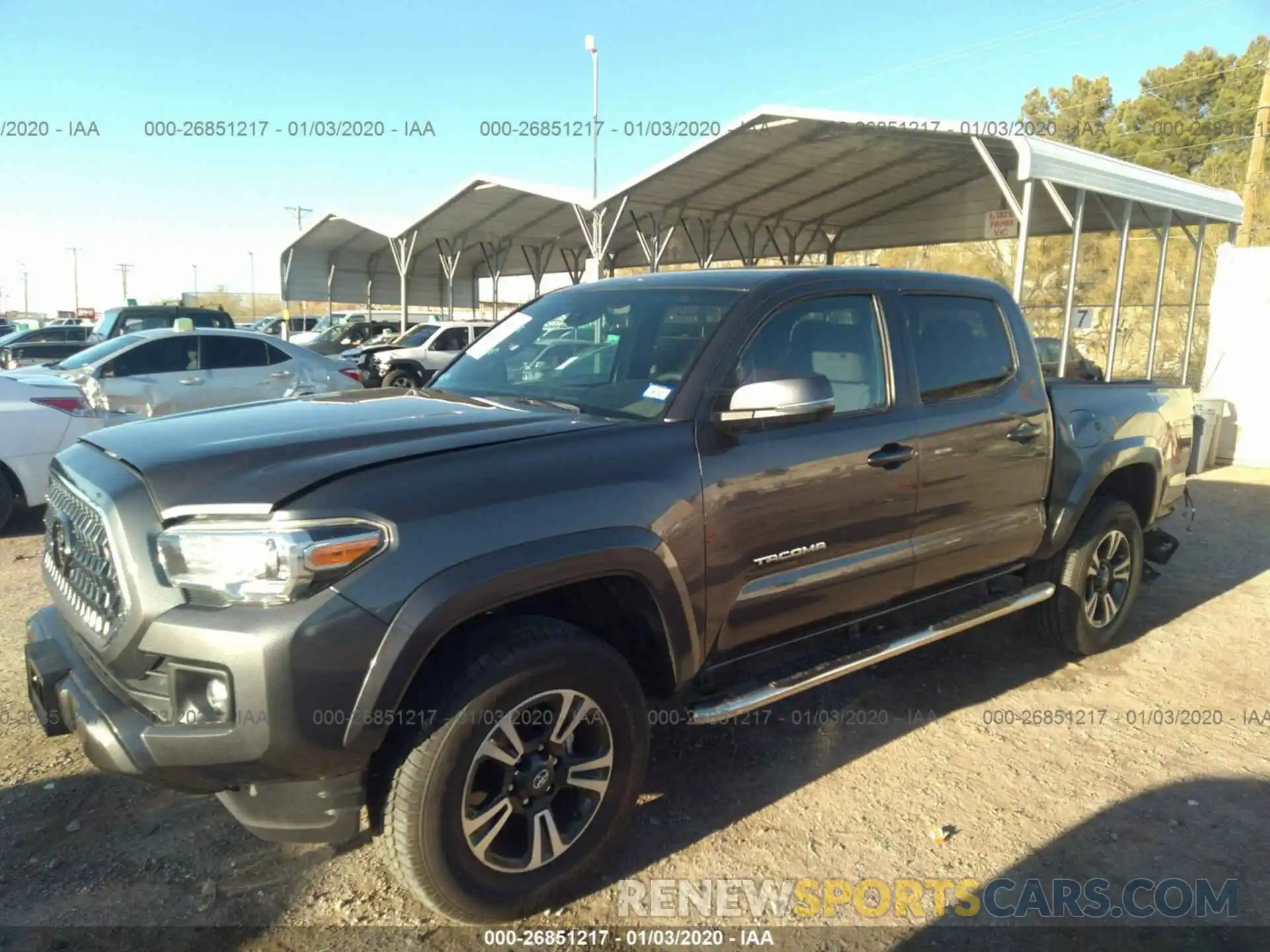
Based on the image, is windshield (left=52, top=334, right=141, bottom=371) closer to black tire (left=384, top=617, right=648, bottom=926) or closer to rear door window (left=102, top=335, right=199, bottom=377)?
rear door window (left=102, top=335, right=199, bottom=377)

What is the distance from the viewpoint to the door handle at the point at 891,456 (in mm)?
3330

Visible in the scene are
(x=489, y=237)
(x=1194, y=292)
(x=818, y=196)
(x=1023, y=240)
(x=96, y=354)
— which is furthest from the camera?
(x=489, y=237)

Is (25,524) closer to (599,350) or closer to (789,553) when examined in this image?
(599,350)

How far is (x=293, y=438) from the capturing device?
8.27ft

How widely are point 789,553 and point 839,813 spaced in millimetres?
1001

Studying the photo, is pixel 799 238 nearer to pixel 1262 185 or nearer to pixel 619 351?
pixel 1262 185

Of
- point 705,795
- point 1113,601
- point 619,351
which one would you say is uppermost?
point 619,351

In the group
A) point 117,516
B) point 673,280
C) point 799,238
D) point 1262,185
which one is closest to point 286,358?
point 673,280

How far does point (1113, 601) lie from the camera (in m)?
4.89

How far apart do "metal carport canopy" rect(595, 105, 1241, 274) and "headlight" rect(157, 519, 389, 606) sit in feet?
29.7

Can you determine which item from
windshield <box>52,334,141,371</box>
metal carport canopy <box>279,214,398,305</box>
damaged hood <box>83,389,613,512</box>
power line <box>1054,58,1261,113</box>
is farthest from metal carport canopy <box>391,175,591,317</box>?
power line <box>1054,58,1261,113</box>

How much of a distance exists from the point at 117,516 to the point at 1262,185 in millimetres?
23212

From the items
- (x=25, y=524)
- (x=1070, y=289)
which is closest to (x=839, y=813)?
(x=25, y=524)

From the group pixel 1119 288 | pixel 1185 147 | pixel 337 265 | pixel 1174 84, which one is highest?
pixel 1174 84
